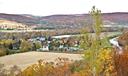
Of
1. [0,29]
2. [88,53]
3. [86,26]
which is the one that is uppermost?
[86,26]

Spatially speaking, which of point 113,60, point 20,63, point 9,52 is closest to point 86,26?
point 113,60

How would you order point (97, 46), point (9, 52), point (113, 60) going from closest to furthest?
point (97, 46), point (113, 60), point (9, 52)

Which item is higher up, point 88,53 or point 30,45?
point 88,53

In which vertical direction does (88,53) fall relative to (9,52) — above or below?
above

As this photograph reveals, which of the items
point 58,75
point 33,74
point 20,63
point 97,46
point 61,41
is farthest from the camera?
point 61,41

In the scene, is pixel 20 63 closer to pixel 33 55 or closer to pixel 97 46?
pixel 33 55

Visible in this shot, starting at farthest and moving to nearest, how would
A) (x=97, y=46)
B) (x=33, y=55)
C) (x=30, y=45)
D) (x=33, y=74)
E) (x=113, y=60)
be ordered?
(x=30, y=45), (x=33, y=55), (x=33, y=74), (x=113, y=60), (x=97, y=46)

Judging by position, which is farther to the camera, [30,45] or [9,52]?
[30,45]

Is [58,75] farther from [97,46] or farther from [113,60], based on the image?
[97,46]

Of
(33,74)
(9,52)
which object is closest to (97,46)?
(33,74)
